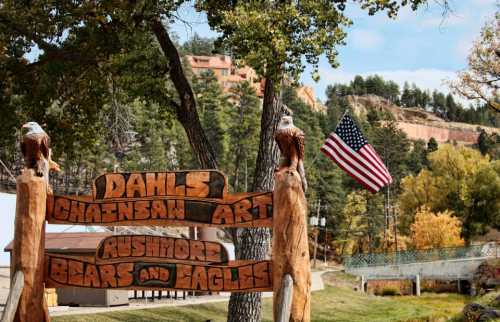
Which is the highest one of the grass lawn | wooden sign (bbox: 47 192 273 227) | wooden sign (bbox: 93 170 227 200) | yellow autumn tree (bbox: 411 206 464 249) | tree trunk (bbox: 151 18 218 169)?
tree trunk (bbox: 151 18 218 169)

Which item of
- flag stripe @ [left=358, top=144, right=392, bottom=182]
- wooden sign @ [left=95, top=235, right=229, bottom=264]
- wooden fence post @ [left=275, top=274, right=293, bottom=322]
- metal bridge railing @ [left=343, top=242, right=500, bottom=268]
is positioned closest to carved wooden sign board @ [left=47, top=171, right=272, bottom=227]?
wooden sign @ [left=95, top=235, right=229, bottom=264]

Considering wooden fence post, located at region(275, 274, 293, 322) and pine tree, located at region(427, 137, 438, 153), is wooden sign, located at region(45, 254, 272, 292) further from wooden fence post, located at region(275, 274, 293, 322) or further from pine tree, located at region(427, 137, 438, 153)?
pine tree, located at region(427, 137, 438, 153)

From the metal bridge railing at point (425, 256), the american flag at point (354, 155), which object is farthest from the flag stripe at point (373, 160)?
the metal bridge railing at point (425, 256)

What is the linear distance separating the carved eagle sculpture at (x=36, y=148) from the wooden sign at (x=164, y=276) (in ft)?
3.61

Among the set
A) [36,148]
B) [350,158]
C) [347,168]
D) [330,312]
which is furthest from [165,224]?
[330,312]

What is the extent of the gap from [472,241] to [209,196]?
63.7 meters

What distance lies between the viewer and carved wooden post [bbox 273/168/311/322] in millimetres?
7051

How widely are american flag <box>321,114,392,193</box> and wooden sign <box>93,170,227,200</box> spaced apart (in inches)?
211

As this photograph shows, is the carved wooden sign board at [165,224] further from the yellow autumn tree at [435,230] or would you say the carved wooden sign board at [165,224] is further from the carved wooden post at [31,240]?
the yellow autumn tree at [435,230]

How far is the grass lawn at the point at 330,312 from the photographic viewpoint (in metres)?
18.0

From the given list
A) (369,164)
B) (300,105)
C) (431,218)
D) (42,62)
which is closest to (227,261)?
(369,164)

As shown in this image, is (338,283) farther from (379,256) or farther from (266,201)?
(266,201)

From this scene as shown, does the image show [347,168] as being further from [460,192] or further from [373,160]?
[460,192]

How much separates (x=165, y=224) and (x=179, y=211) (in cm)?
20
